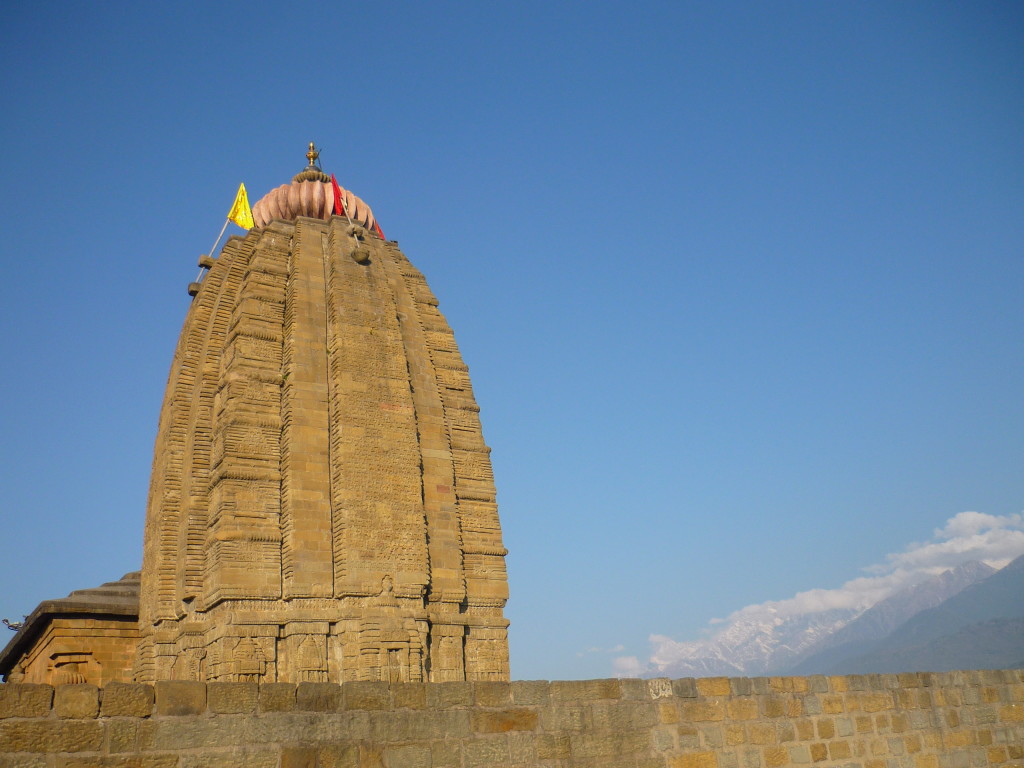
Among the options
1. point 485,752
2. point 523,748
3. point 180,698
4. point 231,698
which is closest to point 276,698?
point 231,698

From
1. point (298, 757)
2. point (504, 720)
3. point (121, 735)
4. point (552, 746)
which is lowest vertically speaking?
point (552, 746)

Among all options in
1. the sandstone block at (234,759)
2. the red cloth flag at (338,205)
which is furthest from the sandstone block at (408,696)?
the red cloth flag at (338,205)

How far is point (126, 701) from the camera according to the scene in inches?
210

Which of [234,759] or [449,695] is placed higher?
[449,695]

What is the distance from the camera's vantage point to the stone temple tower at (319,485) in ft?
39.5

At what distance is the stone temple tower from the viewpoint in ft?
39.5

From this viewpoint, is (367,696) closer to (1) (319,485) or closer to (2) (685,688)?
(2) (685,688)

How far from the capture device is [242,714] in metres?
5.67

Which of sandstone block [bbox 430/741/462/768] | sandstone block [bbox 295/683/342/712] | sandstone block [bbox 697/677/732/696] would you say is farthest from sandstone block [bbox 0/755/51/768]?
sandstone block [bbox 697/677/732/696]

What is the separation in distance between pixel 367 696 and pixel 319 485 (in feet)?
23.1

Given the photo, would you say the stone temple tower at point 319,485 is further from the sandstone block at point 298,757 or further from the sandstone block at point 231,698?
the sandstone block at point 231,698

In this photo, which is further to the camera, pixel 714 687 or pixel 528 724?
pixel 714 687

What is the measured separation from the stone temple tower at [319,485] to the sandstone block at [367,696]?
224 inches

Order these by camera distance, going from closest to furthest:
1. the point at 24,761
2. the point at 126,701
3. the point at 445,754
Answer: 1. the point at 24,761
2. the point at 126,701
3. the point at 445,754
